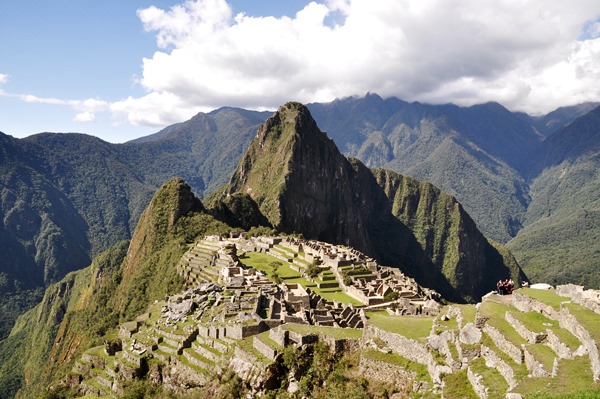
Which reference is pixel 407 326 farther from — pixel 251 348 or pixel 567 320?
pixel 251 348

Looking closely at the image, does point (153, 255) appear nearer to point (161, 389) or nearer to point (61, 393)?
point (61, 393)

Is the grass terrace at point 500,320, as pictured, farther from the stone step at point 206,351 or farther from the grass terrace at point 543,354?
the stone step at point 206,351

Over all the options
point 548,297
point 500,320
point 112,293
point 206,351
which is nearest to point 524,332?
point 500,320

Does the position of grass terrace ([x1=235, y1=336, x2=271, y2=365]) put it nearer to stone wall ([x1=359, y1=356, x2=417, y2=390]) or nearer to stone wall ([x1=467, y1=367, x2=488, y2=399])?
stone wall ([x1=359, y1=356, x2=417, y2=390])

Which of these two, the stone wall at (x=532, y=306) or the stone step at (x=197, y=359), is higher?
the stone wall at (x=532, y=306)

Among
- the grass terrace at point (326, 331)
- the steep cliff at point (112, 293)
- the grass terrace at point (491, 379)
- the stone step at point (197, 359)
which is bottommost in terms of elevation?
the steep cliff at point (112, 293)

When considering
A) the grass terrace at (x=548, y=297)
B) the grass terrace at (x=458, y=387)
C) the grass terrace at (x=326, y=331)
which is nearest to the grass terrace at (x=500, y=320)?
the grass terrace at (x=548, y=297)

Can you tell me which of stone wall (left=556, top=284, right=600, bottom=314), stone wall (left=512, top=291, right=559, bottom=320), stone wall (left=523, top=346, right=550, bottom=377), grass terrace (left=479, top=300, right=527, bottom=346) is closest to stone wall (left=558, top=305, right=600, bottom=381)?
stone wall (left=512, top=291, right=559, bottom=320)
